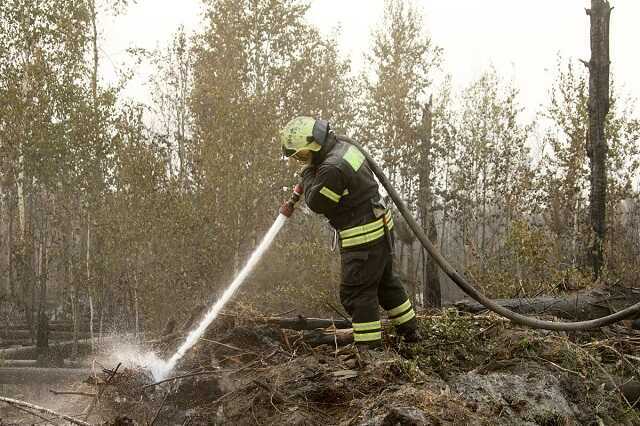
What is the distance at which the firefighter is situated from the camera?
15.3 feet

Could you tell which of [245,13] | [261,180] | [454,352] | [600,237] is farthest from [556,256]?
[245,13]

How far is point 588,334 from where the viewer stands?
5789mm

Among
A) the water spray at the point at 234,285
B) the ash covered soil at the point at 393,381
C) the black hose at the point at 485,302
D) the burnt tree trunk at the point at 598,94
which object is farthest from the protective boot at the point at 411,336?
the burnt tree trunk at the point at 598,94

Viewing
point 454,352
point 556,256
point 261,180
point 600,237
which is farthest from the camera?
point 261,180

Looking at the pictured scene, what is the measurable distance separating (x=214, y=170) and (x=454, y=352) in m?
8.50

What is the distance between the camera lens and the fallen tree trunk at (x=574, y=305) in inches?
230

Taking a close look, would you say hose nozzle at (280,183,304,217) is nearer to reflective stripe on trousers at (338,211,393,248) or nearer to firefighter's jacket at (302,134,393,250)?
firefighter's jacket at (302,134,393,250)

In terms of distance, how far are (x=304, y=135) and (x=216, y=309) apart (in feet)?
5.60

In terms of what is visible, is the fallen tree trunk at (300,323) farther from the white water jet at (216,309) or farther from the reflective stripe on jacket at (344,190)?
the reflective stripe on jacket at (344,190)

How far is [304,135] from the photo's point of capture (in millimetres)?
4742

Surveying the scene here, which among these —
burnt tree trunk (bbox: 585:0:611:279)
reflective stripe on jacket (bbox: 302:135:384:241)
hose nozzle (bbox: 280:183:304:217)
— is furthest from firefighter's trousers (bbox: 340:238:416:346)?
burnt tree trunk (bbox: 585:0:611:279)

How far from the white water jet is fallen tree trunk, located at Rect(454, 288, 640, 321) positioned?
2.20m

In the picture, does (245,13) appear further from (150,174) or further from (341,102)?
(150,174)

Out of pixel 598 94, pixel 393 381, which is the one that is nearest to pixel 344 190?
pixel 393 381
